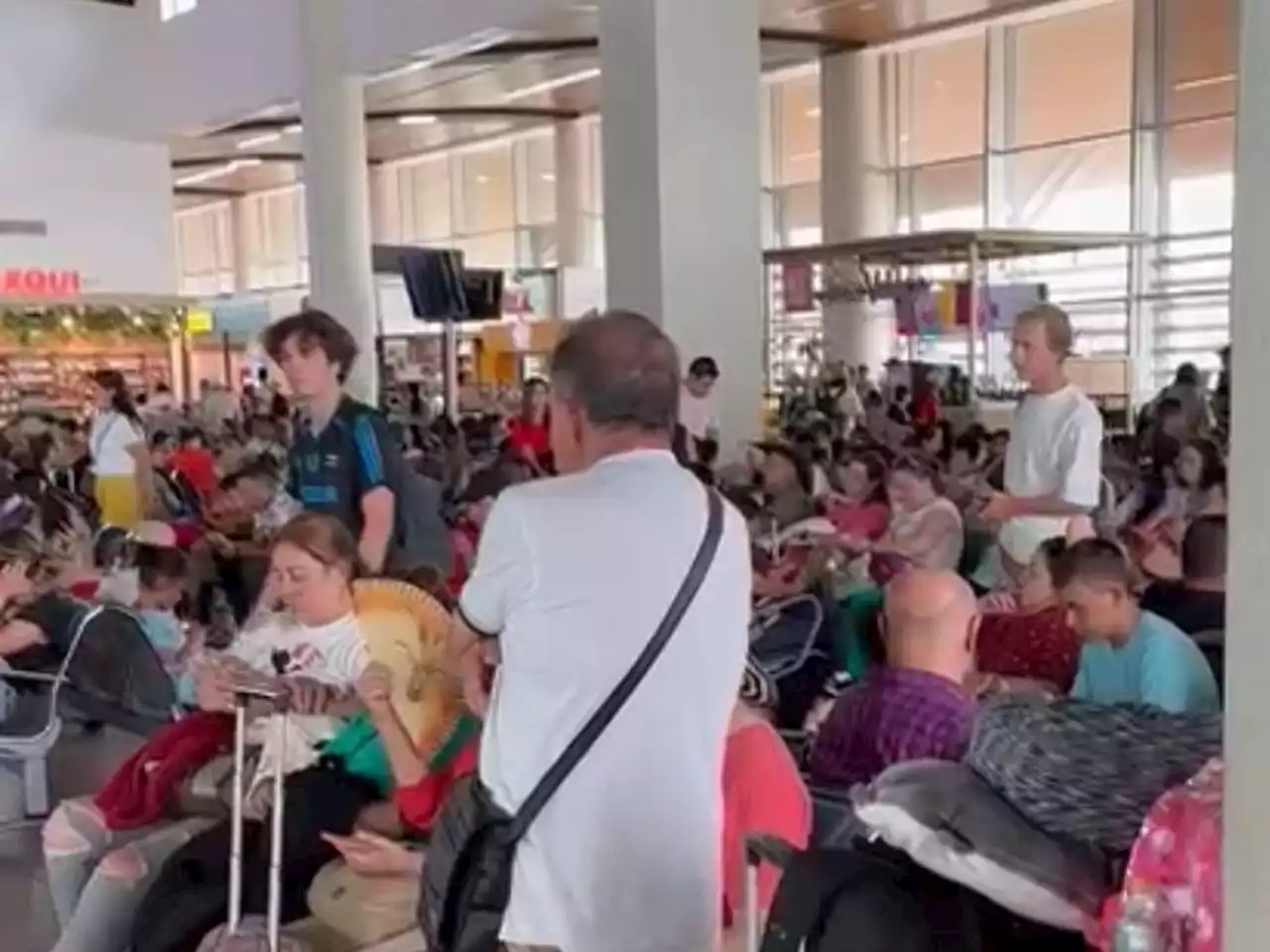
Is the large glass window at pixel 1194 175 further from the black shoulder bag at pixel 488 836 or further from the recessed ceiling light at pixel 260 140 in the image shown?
the black shoulder bag at pixel 488 836

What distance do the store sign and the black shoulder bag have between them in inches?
607

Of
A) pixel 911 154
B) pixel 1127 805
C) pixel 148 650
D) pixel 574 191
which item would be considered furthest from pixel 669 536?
pixel 574 191

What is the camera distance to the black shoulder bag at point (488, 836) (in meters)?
2.36

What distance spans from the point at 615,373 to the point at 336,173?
11333mm

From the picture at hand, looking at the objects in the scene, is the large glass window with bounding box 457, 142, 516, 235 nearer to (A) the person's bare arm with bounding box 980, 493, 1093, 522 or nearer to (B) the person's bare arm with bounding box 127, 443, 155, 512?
(B) the person's bare arm with bounding box 127, 443, 155, 512

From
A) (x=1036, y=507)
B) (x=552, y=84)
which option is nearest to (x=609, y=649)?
(x=1036, y=507)

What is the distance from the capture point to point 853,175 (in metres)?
18.1

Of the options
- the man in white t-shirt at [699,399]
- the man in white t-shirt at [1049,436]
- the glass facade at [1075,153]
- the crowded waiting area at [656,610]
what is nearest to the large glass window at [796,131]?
the glass facade at [1075,153]

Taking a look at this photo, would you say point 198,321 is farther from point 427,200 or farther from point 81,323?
point 427,200

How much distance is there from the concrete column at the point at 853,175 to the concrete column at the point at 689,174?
7.91 metres

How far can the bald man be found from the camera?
277cm

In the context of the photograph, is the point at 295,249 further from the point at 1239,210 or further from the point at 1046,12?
the point at 1239,210

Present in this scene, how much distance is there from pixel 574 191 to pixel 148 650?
1805 centimetres

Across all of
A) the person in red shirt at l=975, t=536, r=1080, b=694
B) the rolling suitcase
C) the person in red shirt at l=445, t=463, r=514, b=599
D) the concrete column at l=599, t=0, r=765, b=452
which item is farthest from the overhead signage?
the rolling suitcase
